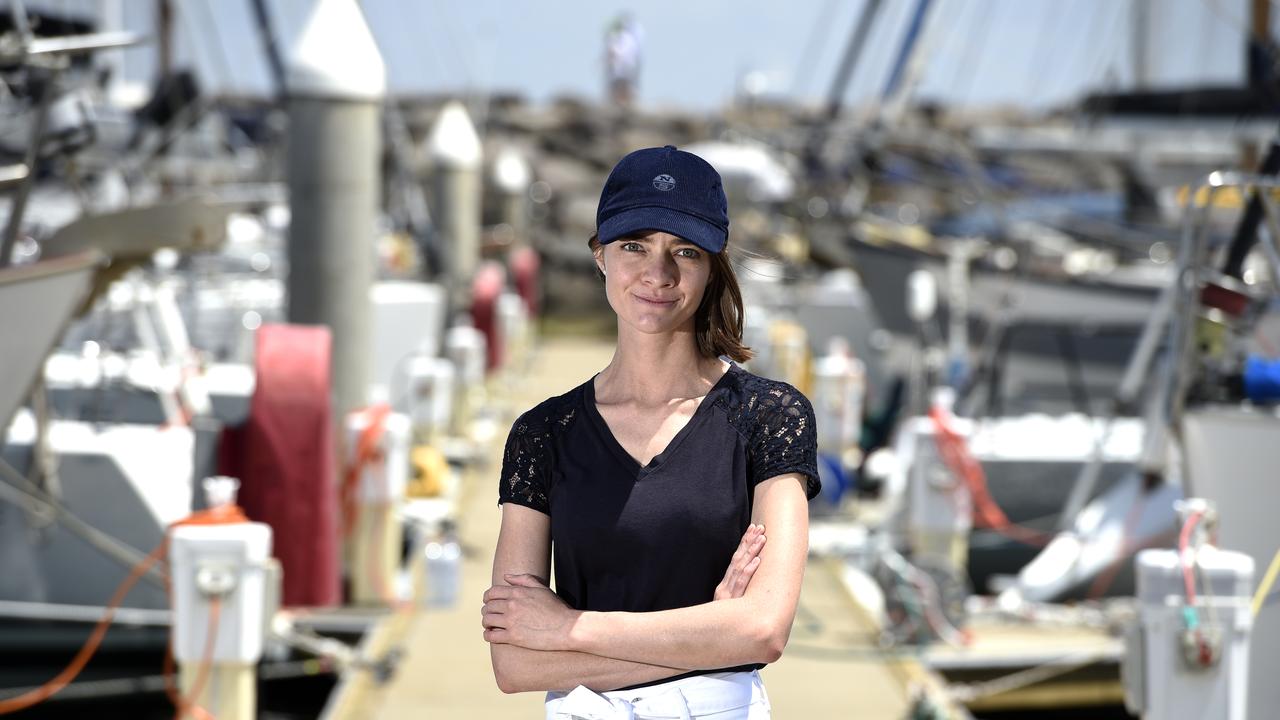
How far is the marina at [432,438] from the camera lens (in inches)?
188

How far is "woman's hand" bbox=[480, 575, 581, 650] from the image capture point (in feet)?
7.50

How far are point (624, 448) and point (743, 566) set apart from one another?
0.26m

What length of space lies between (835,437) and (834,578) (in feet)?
6.79

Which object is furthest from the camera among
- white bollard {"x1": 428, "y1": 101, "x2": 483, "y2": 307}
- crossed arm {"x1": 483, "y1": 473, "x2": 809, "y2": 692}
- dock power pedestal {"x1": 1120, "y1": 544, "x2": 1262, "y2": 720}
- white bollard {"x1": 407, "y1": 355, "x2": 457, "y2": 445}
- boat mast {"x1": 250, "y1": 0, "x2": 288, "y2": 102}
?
white bollard {"x1": 428, "y1": 101, "x2": 483, "y2": 307}

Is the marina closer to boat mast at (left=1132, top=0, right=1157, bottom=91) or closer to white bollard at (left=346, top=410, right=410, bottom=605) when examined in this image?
white bollard at (left=346, top=410, right=410, bottom=605)

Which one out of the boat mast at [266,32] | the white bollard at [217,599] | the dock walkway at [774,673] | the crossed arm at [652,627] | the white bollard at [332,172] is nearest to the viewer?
the crossed arm at [652,627]

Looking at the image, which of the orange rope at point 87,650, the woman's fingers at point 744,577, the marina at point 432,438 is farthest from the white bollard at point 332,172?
the woman's fingers at point 744,577

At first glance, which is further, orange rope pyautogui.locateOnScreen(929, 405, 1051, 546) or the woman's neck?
orange rope pyautogui.locateOnScreen(929, 405, 1051, 546)

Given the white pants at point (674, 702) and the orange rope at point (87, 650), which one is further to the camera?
the orange rope at point (87, 650)

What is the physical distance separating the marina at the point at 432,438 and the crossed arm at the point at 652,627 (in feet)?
0.38

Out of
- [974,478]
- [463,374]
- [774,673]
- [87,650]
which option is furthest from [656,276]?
[463,374]

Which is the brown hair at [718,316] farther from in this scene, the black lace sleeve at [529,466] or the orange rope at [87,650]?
the orange rope at [87,650]

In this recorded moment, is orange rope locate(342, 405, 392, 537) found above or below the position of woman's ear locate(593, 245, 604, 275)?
below

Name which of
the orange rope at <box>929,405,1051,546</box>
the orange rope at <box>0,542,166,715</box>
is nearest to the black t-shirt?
the orange rope at <box>0,542,166,715</box>
